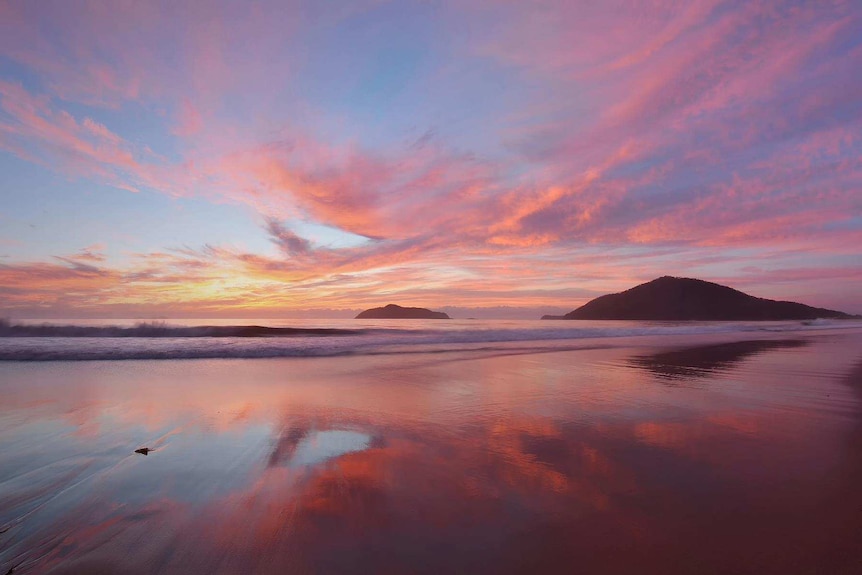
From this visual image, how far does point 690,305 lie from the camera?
148000 millimetres

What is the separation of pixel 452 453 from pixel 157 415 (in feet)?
18.3

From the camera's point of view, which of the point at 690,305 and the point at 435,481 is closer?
the point at 435,481

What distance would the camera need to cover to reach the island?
139625mm

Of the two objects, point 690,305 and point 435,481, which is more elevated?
point 690,305

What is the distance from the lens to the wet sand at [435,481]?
289 centimetres

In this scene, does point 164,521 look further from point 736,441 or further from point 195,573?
point 736,441

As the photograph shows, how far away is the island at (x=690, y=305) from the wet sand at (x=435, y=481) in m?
147

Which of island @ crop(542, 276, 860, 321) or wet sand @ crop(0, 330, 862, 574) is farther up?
island @ crop(542, 276, 860, 321)

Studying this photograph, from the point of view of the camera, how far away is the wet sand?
2.89 m

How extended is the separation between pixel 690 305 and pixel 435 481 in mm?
174189

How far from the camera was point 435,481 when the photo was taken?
4.19 meters

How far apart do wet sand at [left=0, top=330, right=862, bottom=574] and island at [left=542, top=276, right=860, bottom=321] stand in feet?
481

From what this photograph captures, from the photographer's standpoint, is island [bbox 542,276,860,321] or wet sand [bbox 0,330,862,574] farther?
island [bbox 542,276,860,321]

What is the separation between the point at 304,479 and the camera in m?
4.34
